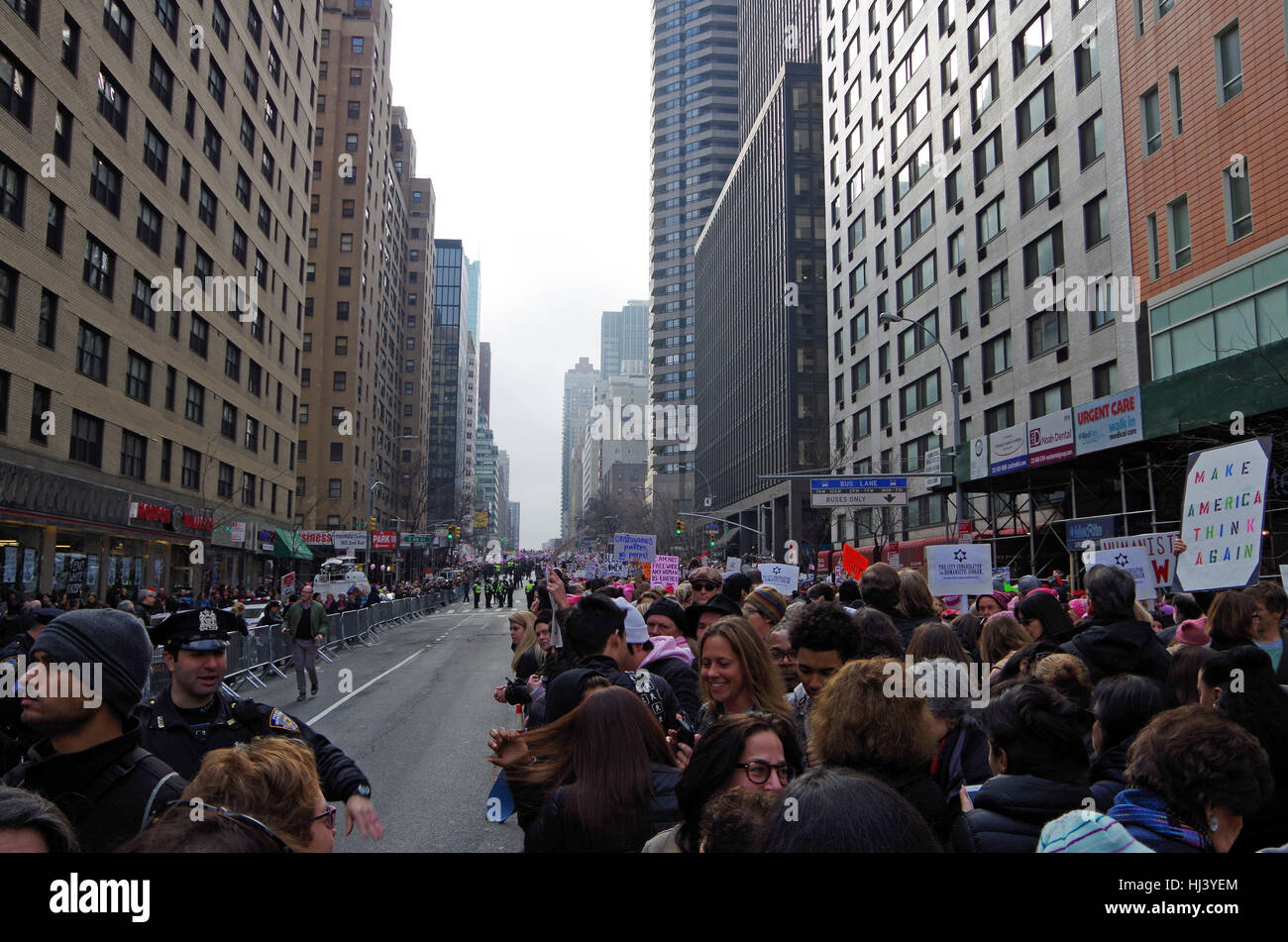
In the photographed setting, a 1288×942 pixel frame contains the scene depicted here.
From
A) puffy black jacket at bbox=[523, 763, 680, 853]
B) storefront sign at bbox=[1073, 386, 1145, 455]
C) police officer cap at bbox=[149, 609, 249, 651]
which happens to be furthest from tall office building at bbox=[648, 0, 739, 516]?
puffy black jacket at bbox=[523, 763, 680, 853]

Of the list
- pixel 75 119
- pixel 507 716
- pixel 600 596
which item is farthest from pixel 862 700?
pixel 75 119

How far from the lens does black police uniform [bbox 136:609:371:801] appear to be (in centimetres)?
388

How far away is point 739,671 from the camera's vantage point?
4.51 metres

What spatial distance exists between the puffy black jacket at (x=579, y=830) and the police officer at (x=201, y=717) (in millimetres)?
1158

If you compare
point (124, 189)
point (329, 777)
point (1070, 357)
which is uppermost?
point (124, 189)

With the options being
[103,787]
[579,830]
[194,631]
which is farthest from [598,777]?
[194,631]

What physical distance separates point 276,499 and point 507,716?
42746 mm

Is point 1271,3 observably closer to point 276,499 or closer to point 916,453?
point 916,453

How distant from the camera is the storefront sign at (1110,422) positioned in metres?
23.6

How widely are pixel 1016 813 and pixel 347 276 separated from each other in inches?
3152

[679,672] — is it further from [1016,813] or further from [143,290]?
[143,290]

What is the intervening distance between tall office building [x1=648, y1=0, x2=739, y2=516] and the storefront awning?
3508 inches

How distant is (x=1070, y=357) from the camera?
34.7m
